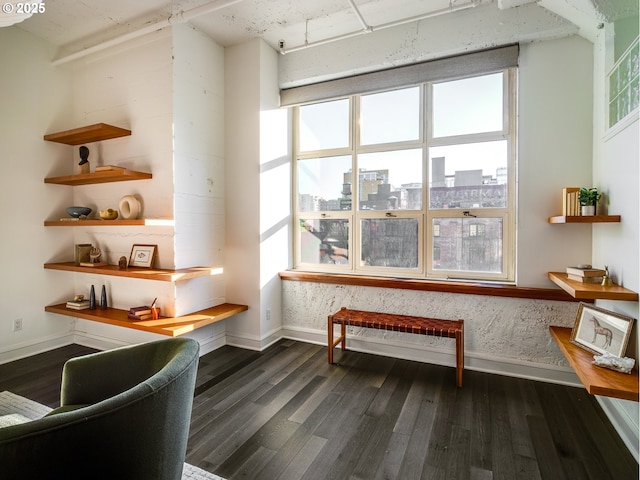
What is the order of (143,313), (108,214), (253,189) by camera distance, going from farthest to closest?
(253,189), (108,214), (143,313)

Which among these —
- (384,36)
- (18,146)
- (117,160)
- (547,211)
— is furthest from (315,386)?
(18,146)

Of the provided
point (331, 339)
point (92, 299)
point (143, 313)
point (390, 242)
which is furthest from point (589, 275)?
point (92, 299)

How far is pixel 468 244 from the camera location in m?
2.97

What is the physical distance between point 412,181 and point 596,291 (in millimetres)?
1672

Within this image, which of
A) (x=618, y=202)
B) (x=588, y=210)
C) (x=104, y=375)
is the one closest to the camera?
(x=104, y=375)

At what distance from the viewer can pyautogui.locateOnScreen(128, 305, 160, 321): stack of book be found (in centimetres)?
281

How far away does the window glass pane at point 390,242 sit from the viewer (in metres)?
3.18

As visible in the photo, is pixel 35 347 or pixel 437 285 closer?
pixel 437 285

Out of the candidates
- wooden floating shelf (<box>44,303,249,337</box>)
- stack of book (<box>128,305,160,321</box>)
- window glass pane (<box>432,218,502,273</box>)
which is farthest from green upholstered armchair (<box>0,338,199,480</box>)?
window glass pane (<box>432,218,502,273</box>)

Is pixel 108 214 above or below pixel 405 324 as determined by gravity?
above

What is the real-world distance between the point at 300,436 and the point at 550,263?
7.25 feet

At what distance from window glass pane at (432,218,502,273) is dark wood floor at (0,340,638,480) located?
0.90 meters

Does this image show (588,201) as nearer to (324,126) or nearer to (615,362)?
(615,362)

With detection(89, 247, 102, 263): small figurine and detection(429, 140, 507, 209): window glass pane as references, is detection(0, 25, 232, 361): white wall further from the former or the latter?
detection(429, 140, 507, 209): window glass pane
